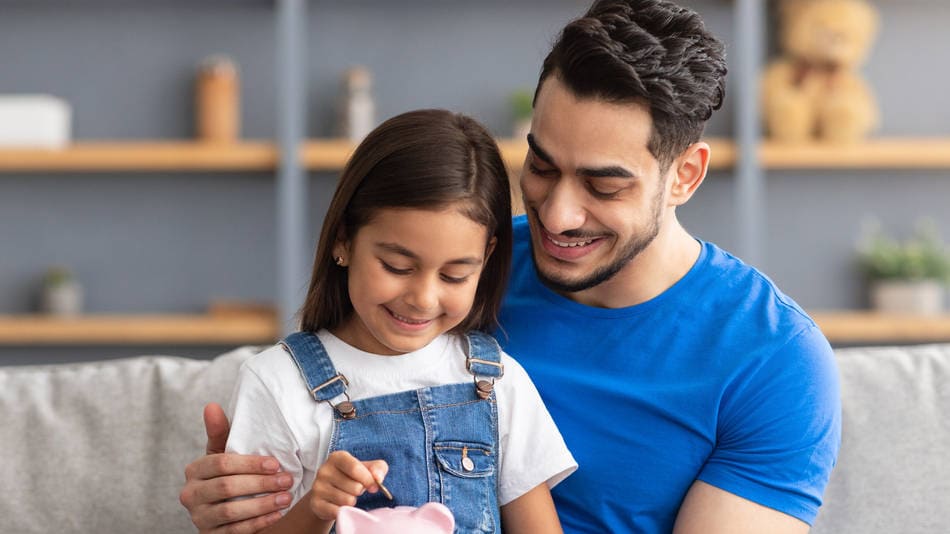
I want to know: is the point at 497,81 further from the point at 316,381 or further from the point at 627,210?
the point at 316,381

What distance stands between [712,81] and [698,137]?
0.09 metres

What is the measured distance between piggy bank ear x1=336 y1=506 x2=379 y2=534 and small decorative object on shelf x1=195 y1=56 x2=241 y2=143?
3.01m

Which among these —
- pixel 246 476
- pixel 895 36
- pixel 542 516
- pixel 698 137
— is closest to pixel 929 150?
pixel 895 36

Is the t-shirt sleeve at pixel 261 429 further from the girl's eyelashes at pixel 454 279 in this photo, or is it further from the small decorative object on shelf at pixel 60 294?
the small decorative object on shelf at pixel 60 294

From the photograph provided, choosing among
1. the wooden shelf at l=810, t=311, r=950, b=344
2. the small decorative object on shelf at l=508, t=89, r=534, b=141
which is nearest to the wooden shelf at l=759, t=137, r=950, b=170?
the wooden shelf at l=810, t=311, r=950, b=344

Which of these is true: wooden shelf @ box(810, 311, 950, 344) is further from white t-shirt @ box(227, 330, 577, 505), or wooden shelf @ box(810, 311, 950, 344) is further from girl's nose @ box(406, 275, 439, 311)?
girl's nose @ box(406, 275, 439, 311)

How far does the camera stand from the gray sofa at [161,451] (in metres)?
1.71

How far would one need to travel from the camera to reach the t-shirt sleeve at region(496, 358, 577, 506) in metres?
1.49

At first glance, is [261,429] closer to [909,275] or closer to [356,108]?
[356,108]

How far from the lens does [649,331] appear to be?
1648 millimetres

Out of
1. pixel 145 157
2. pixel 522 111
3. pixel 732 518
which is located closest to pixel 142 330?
pixel 145 157

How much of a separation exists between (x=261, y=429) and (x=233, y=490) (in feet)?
0.28

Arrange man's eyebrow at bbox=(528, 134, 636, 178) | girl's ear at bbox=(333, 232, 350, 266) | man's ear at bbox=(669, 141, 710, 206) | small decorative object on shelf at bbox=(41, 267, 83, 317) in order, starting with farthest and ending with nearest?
small decorative object on shelf at bbox=(41, 267, 83, 317) < man's ear at bbox=(669, 141, 710, 206) < man's eyebrow at bbox=(528, 134, 636, 178) < girl's ear at bbox=(333, 232, 350, 266)

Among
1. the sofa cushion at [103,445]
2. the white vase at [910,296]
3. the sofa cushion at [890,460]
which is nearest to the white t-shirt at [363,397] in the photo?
the sofa cushion at [103,445]
